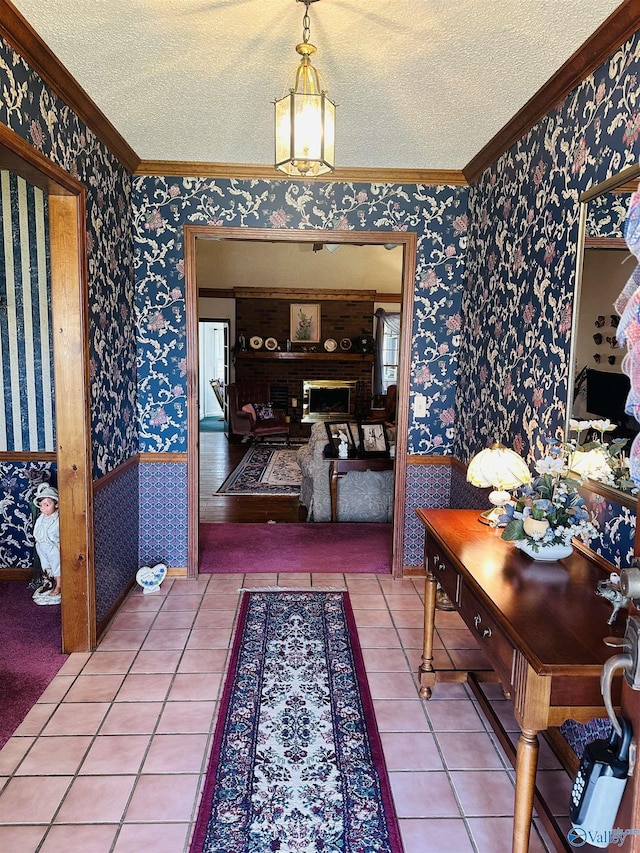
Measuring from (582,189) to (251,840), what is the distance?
259 centimetres

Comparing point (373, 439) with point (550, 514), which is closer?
point (550, 514)

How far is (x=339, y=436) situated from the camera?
5.48 meters

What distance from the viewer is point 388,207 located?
399 cm

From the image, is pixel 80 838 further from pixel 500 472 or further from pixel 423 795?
pixel 500 472

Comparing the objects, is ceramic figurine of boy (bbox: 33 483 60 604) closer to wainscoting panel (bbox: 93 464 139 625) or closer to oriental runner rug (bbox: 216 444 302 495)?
wainscoting panel (bbox: 93 464 139 625)

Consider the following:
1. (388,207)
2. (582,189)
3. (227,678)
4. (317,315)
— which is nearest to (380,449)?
(388,207)

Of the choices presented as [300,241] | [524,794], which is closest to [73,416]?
[300,241]

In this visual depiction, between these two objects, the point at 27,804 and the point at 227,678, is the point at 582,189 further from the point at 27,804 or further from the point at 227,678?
the point at 27,804

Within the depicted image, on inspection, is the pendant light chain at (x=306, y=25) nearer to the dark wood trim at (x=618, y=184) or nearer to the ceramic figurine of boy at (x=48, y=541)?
the dark wood trim at (x=618, y=184)

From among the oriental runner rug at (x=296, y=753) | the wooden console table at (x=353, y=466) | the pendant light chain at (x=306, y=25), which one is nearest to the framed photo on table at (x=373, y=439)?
the wooden console table at (x=353, y=466)

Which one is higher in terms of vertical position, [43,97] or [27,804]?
[43,97]

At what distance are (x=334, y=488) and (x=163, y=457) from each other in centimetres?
174

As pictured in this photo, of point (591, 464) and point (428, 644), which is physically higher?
point (591, 464)

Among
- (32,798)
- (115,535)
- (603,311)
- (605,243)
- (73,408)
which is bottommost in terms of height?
(32,798)
